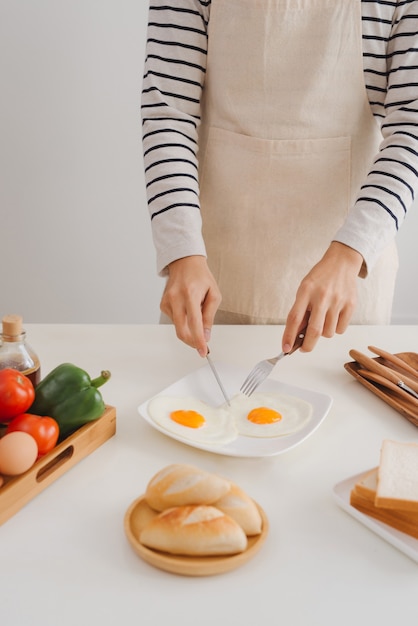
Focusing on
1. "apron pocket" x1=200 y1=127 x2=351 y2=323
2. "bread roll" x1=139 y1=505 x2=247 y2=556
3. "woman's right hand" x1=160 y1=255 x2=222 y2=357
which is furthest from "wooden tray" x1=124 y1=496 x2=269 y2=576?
"apron pocket" x1=200 y1=127 x2=351 y2=323

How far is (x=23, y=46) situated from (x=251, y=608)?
2478 millimetres

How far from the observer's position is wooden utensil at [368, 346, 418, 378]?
1331mm

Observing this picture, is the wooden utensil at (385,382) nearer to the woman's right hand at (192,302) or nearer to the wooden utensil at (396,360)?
the wooden utensil at (396,360)

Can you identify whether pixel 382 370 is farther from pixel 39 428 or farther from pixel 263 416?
pixel 39 428

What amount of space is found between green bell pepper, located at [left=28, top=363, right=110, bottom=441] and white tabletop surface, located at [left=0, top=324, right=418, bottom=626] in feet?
0.19

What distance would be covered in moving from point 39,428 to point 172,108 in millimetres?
833

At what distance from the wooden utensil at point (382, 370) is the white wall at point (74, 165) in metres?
1.76

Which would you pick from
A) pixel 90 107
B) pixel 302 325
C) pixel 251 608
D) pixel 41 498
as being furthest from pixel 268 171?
pixel 90 107

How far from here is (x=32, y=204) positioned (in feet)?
9.61

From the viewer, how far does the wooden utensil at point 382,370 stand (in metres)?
1.27

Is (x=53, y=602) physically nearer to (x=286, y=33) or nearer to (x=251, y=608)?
(x=251, y=608)

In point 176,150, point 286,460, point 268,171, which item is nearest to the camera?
point 286,460

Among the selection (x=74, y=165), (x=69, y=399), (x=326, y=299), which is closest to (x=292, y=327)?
(x=326, y=299)

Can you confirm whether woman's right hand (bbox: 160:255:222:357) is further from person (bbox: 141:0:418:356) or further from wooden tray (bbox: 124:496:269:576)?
wooden tray (bbox: 124:496:269:576)
